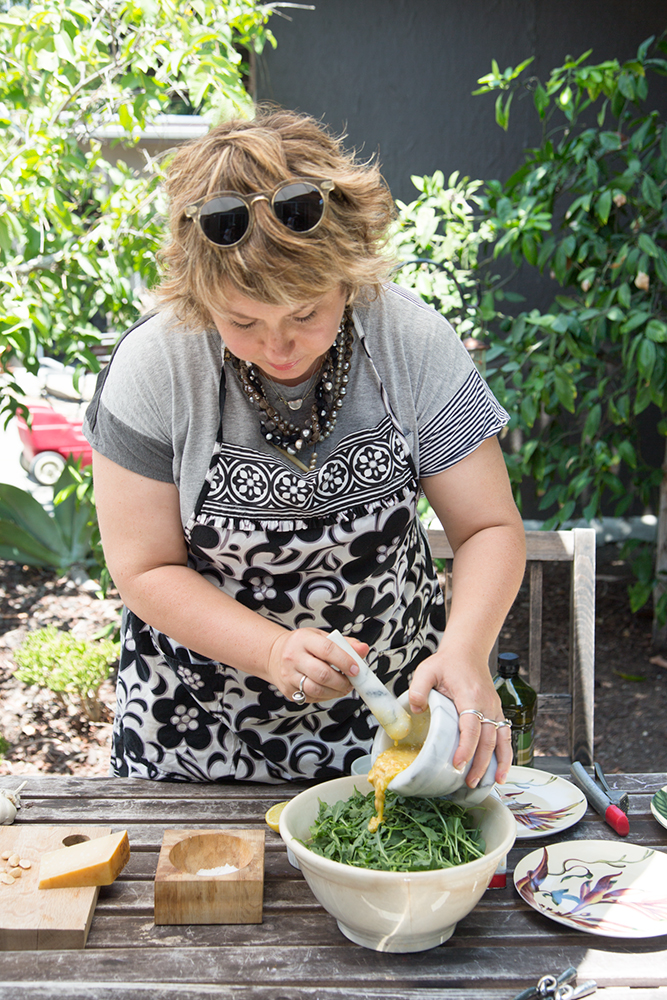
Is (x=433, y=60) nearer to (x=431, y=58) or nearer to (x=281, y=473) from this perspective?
(x=431, y=58)

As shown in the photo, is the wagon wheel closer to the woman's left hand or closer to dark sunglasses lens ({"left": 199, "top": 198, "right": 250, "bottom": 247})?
dark sunglasses lens ({"left": 199, "top": 198, "right": 250, "bottom": 247})

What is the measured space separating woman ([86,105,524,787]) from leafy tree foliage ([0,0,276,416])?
138cm

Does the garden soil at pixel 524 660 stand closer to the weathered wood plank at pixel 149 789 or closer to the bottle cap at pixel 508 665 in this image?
the weathered wood plank at pixel 149 789

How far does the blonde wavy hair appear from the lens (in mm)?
1089

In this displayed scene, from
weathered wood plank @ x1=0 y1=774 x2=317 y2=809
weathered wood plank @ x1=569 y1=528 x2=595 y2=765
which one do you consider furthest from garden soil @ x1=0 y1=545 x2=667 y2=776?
weathered wood plank @ x1=0 y1=774 x2=317 y2=809

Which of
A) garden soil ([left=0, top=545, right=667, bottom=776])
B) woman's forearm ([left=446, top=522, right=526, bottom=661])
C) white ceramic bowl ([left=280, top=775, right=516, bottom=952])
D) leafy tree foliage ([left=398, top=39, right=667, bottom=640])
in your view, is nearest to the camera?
white ceramic bowl ([left=280, top=775, right=516, bottom=952])

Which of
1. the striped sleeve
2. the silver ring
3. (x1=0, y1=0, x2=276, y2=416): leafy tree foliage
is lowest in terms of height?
the silver ring

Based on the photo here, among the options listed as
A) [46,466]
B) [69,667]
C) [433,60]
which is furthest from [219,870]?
[46,466]

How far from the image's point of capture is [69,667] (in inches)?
131

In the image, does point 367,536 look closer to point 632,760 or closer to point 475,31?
point 632,760

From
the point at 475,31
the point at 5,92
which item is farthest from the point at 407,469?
the point at 475,31

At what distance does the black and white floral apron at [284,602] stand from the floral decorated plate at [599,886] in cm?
38

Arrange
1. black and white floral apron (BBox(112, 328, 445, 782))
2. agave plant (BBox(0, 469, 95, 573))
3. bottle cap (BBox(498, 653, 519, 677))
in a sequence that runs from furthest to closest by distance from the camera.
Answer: agave plant (BBox(0, 469, 95, 573)) < bottle cap (BBox(498, 653, 519, 677)) < black and white floral apron (BBox(112, 328, 445, 782))

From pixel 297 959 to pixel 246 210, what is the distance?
89 cm
